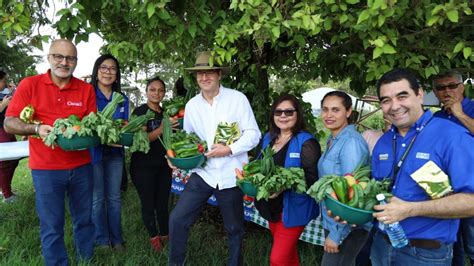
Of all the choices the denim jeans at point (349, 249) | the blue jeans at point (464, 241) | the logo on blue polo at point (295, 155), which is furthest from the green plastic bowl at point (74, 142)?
the blue jeans at point (464, 241)

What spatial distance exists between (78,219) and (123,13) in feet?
6.11

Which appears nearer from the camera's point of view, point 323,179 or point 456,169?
point 456,169

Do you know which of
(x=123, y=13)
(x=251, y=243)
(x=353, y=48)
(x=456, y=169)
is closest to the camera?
(x=456, y=169)

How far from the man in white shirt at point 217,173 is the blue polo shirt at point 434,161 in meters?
1.41

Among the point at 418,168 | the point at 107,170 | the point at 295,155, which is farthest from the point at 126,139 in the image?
the point at 418,168

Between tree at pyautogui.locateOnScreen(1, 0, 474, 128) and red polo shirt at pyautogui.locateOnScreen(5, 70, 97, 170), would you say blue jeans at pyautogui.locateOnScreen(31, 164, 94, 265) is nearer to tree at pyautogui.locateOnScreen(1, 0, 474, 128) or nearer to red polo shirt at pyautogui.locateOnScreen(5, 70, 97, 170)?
red polo shirt at pyautogui.locateOnScreen(5, 70, 97, 170)

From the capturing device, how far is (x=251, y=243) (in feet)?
14.0

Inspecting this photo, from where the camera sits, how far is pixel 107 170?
3766 millimetres

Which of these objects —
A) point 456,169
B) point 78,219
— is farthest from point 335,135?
point 78,219

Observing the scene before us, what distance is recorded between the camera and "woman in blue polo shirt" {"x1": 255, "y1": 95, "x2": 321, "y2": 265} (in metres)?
2.76

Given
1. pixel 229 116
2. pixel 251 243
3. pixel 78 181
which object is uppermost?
pixel 229 116

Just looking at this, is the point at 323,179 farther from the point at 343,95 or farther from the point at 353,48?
the point at 353,48

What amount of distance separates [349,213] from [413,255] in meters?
0.38

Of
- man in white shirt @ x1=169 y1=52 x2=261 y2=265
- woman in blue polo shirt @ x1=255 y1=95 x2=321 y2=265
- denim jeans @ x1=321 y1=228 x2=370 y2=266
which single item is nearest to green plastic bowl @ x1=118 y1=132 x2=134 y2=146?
man in white shirt @ x1=169 y1=52 x2=261 y2=265
